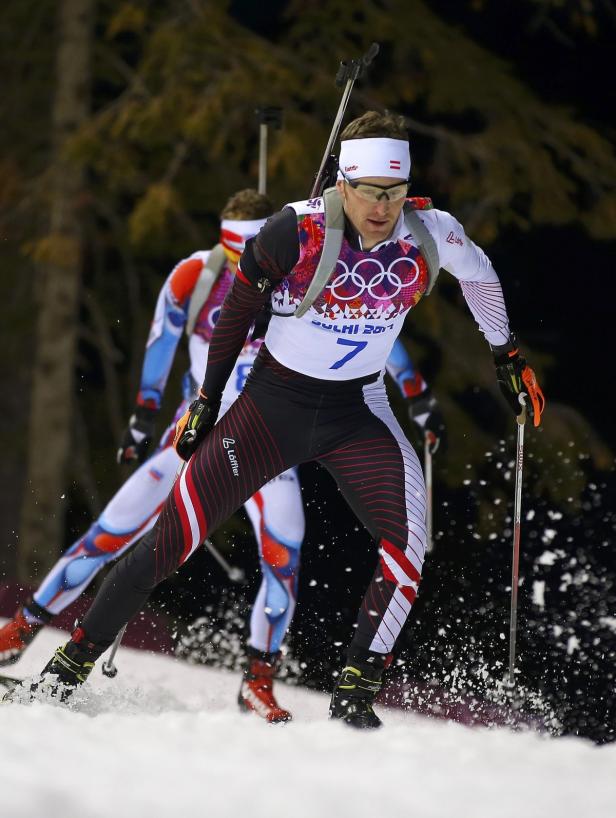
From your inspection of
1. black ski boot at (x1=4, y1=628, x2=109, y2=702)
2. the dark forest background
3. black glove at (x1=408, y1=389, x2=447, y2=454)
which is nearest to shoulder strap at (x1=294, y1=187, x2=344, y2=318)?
black ski boot at (x1=4, y1=628, x2=109, y2=702)

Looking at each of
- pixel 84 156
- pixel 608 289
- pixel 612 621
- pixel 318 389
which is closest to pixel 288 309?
pixel 318 389

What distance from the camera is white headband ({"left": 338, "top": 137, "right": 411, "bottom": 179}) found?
416 cm

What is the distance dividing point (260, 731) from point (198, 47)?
7.15 metres

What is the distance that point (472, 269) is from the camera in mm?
4508

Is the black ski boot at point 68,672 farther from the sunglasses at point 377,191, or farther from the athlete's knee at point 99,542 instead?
the sunglasses at point 377,191

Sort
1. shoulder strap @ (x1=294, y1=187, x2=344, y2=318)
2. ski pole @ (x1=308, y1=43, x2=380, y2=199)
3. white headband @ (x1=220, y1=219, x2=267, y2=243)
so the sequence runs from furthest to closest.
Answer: white headband @ (x1=220, y1=219, x2=267, y2=243)
ski pole @ (x1=308, y1=43, x2=380, y2=199)
shoulder strap @ (x1=294, y1=187, x2=344, y2=318)

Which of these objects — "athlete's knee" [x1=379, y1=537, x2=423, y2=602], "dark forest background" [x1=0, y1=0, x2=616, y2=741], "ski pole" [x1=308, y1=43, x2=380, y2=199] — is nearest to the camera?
"athlete's knee" [x1=379, y1=537, x2=423, y2=602]

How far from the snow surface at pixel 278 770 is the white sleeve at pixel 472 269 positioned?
149 cm

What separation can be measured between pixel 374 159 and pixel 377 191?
111mm

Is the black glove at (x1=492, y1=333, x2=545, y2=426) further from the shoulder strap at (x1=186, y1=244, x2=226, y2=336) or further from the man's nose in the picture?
the shoulder strap at (x1=186, y1=244, x2=226, y2=336)

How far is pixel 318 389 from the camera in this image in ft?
14.4

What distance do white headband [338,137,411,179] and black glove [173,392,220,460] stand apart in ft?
3.10

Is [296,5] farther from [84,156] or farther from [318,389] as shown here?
[318,389]

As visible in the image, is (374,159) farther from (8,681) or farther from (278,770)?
(8,681)
